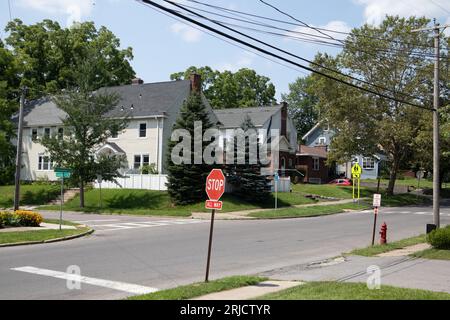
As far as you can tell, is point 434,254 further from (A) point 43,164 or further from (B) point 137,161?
(A) point 43,164

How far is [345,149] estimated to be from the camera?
47.3 m

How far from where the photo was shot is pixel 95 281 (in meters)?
10.3

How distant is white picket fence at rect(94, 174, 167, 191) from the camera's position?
39938mm

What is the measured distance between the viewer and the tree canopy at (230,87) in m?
80.4

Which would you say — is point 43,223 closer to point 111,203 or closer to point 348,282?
point 111,203

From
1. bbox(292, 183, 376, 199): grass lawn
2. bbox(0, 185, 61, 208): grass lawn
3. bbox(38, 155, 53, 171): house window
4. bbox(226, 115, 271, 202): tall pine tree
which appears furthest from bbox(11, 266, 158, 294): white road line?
bbox(38, 155, 53, 171): house window

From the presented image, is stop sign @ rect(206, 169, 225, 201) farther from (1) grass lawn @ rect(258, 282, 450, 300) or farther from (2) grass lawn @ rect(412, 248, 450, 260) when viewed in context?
(2) grass lawn @ rect(412, 248, 450, 260)

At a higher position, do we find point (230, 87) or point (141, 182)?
point (230, 87)

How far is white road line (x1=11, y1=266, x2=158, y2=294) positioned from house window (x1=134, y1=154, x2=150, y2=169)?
109 feet

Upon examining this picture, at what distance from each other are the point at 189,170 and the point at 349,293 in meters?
26.9

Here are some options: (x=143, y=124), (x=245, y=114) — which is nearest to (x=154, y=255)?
(x=143, y=124)

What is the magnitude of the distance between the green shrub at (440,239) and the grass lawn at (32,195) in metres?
32.7

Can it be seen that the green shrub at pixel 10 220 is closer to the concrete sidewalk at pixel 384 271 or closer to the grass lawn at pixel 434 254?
the concrete sidewalk at pixel 384 271

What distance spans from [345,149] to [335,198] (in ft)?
15.7
